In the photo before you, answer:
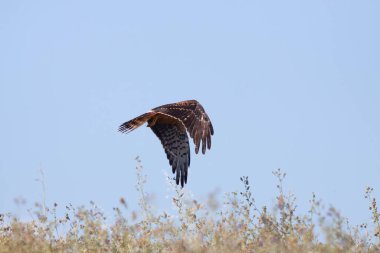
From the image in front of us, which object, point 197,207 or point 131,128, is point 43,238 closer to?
point 197,207

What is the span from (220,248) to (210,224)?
672mm

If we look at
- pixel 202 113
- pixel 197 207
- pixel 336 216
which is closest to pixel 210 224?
pixel 197 207

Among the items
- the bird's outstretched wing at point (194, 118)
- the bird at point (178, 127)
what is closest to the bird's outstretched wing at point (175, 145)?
the bird at point (178, 127)

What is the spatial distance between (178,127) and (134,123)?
2.58ft

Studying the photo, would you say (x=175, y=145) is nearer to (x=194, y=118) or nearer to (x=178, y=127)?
(x=178, y=127)

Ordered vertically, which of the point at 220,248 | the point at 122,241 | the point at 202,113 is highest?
the point at 202,113

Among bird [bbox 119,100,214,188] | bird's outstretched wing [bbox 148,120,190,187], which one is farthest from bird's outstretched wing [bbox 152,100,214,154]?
bird's outstretched wing [bbox 148,120,190,187]

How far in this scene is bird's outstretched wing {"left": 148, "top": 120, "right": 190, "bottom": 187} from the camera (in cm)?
1041

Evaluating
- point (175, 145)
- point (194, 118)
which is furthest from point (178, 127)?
point (194, 118)

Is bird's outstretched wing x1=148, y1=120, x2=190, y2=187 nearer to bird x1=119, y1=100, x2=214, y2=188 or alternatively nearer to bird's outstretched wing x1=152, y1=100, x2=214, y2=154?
bird x1=119, y1=100, x2=214, y2=188

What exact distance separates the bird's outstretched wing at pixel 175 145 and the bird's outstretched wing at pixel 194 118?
0.50 m

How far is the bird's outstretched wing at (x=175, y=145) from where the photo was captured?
1041 centimetres

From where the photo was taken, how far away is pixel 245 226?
6.05m

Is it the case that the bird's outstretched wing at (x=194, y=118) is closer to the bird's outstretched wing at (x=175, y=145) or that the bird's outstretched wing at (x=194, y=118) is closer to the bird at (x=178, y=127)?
the bird at (x=178, y=127)
